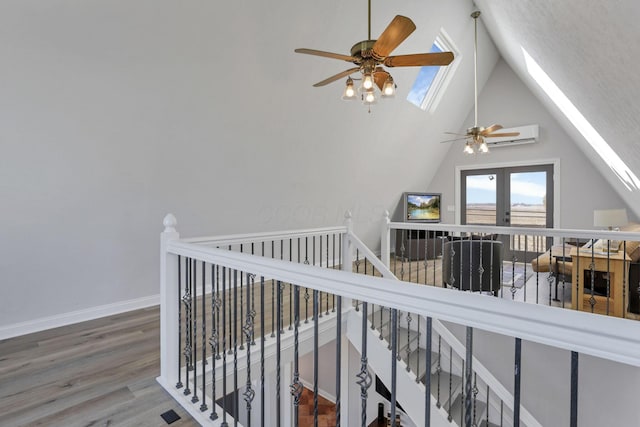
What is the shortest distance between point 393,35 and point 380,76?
511 millimetres

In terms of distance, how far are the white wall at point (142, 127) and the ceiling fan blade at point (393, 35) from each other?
1.03 meters

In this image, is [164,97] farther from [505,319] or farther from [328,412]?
[328,412]

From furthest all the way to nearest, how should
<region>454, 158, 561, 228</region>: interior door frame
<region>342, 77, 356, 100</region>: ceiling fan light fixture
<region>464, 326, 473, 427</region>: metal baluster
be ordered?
1. <region>454, 158, 561, 228</region>: interior door frame
2. <region>342, 77, 356, 100</region>: ceiling fan light fixture
3. <region>464, 326, 473, 427</region>: metal baluster

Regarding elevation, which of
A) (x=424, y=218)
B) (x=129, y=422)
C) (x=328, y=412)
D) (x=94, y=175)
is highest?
(x=94, y=175)

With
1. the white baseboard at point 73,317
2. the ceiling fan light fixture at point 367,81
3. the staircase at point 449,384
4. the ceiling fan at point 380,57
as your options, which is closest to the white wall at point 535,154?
the staircase at point 449,384

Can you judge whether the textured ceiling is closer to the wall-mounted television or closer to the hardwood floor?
the hardwood floor

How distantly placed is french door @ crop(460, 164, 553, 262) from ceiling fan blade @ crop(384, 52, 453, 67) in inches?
193

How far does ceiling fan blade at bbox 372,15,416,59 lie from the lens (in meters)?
2.02

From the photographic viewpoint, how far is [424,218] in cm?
670

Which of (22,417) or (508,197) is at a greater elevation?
(508,197)

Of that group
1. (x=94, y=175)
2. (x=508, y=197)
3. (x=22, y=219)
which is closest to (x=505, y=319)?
(x=94, y=175)

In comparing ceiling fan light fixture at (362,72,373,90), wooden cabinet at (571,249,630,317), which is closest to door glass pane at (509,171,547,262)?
wooden cabinet at (571,249,630,317)

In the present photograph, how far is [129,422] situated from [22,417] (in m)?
0.59

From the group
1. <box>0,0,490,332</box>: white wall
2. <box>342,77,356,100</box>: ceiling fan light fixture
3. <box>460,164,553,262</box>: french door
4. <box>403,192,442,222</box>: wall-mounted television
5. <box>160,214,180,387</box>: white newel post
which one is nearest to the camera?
<box>160,214,180,387</box>: white newel post
